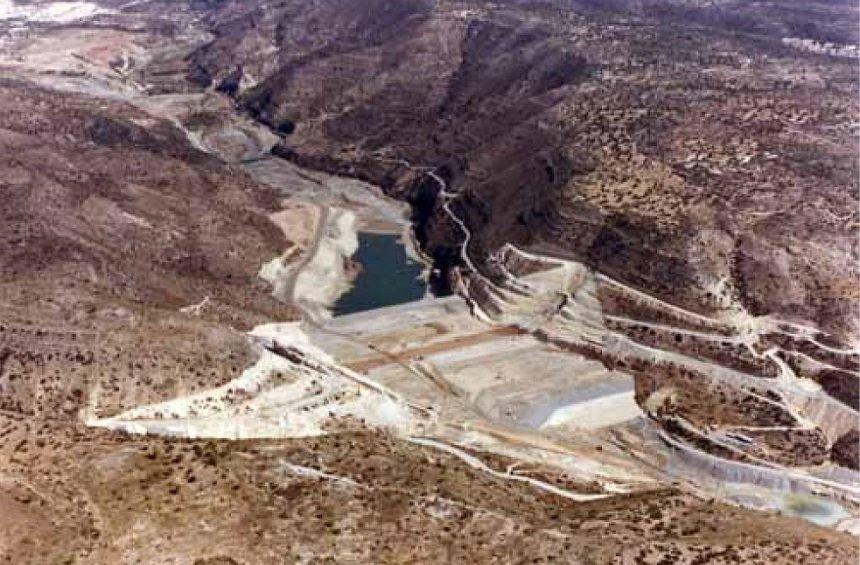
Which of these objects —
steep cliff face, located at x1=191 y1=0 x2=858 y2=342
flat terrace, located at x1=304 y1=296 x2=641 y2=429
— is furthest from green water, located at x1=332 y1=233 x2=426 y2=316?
flat terrace, located at x1=304 y1=296 x2=641 y2=429

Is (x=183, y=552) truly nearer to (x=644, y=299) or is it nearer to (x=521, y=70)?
(x=644, y=299)

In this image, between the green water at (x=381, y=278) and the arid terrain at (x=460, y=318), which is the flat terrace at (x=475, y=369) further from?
the green water at (x=381, y=278)

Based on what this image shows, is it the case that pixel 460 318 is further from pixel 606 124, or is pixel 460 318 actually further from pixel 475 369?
pixel 606 124

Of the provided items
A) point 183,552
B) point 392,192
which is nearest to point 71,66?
point 392,192

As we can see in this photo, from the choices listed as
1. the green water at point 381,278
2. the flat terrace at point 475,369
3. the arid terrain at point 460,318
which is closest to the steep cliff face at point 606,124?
the arid terrain at point 460,318

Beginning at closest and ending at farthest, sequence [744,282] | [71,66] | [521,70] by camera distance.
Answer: [744,282], [521,70], [71,66]
